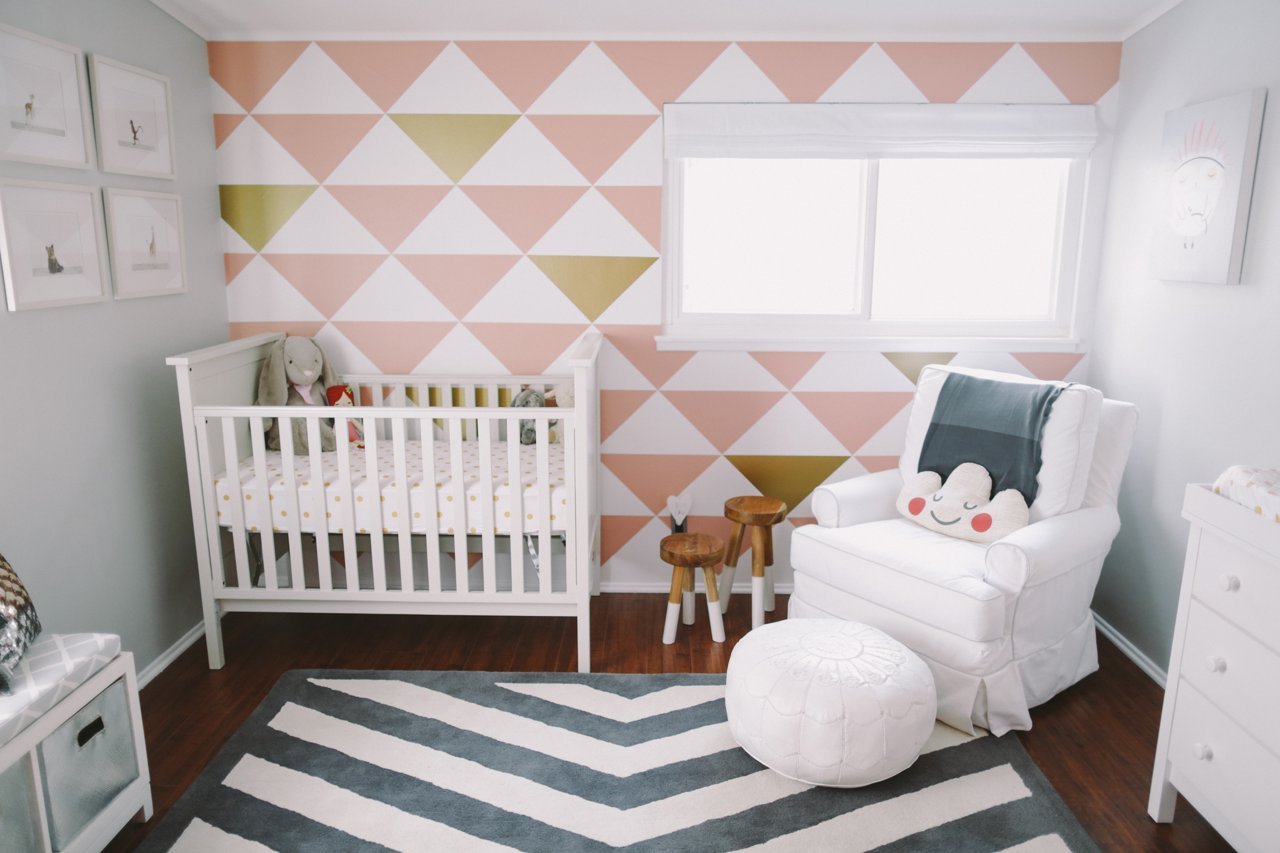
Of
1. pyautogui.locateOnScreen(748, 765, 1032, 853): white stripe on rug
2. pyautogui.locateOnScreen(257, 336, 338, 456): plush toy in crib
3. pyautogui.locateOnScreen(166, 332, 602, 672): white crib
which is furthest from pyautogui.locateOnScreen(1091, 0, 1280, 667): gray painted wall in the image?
pyautogui.locateOnScreen(257, 336, 338, 456): plush toy in crib

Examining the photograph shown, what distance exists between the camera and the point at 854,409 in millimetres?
3158

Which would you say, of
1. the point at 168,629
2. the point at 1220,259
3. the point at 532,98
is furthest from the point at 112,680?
the point at 1220,259

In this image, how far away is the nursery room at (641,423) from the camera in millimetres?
1937

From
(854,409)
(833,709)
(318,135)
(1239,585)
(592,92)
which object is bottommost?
(833,709)

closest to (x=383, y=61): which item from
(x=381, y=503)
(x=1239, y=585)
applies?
(x=381, y=503)

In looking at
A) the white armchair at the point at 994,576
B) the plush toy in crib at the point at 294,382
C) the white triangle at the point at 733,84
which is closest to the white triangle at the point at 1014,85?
the white triangle at the point at 733,84

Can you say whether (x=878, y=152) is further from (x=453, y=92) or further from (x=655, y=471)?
(x=453, y=92)

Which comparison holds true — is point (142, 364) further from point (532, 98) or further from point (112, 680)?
point (532, 98)

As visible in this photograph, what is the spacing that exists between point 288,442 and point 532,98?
1.46 metres

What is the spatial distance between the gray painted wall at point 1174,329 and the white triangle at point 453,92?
212 cm

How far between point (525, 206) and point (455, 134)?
35 centimetres

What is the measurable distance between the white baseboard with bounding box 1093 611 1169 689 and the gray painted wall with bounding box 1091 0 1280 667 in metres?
0.02

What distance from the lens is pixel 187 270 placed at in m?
2.84

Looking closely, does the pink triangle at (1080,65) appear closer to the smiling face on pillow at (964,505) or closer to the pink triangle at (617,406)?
the smiling face on pillow at (964,505)
